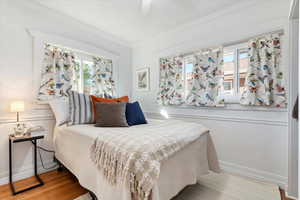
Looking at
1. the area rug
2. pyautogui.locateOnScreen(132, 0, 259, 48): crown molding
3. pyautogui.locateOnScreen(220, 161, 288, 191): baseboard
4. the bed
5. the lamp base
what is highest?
pyautogui.locateOnScreen(132, 0, 259, 48): crown molding

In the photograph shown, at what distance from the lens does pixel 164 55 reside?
9.87ft

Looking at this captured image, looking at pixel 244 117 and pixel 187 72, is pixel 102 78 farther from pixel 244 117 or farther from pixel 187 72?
pixel 244 117

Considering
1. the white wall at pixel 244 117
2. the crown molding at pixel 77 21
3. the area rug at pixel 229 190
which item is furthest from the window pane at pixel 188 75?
the crown molding at pixel 77 21

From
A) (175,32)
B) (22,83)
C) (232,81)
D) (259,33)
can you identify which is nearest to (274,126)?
(232,81)

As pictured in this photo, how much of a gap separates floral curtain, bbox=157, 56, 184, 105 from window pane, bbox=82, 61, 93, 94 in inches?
52.9

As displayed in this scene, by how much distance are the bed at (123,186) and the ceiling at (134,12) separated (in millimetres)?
1720

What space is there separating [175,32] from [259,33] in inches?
52.9

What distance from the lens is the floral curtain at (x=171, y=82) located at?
2.75 metres

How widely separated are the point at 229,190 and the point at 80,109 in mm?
2134

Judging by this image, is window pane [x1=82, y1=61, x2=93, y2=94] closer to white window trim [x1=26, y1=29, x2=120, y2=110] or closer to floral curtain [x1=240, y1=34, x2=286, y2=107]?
white window trim [x1=26, y1=29, x2=120, y2=110]

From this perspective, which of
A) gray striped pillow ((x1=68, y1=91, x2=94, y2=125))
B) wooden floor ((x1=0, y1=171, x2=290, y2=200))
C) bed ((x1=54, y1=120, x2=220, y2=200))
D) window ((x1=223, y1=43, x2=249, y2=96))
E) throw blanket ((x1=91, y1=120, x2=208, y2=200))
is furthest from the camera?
window ((x1=223, y1=43, x2=249, y2=96))

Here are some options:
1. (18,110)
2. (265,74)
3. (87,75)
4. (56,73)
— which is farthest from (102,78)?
(265,74)

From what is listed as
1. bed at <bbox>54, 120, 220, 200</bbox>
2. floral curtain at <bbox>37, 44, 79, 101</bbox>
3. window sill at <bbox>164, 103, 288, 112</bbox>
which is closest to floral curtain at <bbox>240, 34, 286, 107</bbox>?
window sill at <bbox>164, 103, 288, 112</bbox>

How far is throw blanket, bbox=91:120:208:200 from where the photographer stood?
3.36ft
